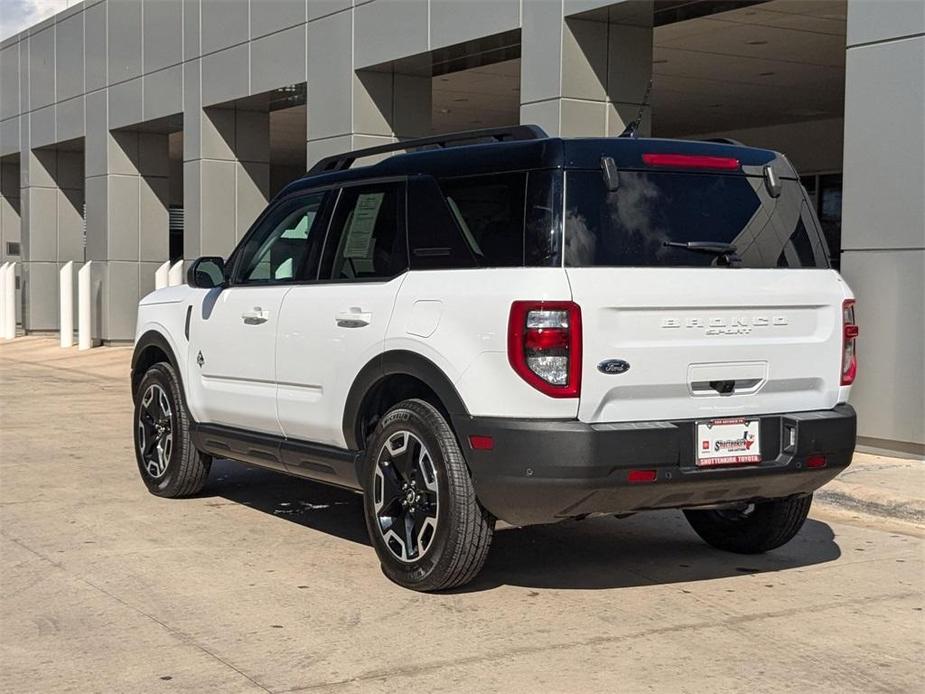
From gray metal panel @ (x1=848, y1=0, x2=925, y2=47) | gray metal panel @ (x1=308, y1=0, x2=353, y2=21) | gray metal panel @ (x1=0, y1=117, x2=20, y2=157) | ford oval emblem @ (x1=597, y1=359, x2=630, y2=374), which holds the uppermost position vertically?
gray metal panel @ (x1=308, y1=0, x2=353, y2=21)

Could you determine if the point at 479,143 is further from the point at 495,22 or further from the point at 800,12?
the point at 800,12

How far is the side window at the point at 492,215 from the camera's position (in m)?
5.43

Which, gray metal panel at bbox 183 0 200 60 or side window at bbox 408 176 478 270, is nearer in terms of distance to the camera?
side window at bbox 408 176 478 270

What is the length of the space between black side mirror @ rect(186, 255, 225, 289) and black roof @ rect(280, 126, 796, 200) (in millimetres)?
1453

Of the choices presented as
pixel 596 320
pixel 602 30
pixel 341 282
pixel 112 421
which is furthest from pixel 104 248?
pixel 596 320

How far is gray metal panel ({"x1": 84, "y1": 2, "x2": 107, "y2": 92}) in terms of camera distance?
76.0 ft

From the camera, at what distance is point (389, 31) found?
603 inches

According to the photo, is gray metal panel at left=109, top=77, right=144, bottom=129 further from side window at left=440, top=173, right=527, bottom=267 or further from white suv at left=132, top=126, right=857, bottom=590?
side window at left=440, top=173, right=527, bottom=267

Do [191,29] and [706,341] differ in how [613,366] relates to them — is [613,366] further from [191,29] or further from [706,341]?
[191,29]

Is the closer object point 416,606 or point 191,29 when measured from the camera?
point 416,606

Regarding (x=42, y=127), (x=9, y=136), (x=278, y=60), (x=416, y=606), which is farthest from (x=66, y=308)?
(x=416, y=606)

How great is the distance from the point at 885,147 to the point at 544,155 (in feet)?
17.5

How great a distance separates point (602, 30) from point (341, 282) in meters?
7.43

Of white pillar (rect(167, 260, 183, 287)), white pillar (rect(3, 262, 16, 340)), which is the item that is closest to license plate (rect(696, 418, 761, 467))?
white pillar (rect(167, 260, 183, 287))
